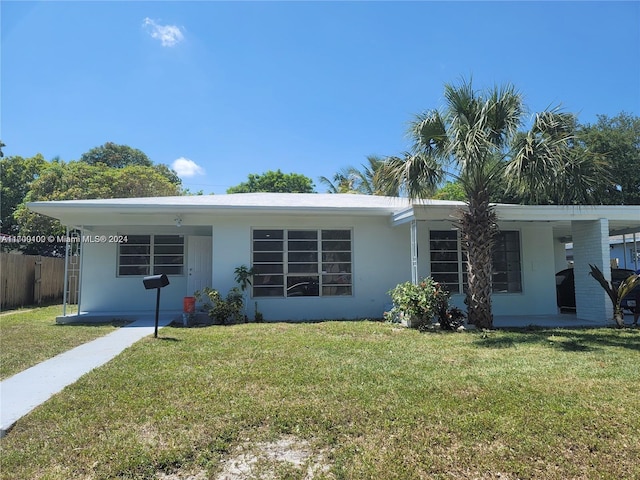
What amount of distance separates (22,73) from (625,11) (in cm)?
1431

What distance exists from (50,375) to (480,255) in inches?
325

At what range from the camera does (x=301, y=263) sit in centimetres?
1192

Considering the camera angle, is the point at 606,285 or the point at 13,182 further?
the point at 13,182

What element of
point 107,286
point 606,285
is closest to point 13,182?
point 107,286

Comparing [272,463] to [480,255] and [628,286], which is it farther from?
[628,286]

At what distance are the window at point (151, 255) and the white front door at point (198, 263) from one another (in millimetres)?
784

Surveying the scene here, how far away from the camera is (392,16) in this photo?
10.0 m

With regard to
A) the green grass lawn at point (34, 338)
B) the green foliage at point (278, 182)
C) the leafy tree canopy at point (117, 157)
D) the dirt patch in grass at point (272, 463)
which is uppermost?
the leafy tree canopy at point (117, 157)

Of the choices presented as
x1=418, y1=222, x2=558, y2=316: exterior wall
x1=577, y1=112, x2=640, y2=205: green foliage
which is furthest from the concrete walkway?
x1=577, y1=112, x2=640, y2=205: green foliage

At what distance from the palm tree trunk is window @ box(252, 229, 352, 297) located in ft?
11.7

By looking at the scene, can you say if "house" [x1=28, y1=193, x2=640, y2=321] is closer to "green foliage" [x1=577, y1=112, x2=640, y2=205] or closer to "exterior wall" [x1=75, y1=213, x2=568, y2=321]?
"exterior wall" [x1=75, y1=213, x2=568, y2=321]

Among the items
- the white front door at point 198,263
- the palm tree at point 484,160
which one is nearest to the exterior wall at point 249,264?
the white front door at point 198,263

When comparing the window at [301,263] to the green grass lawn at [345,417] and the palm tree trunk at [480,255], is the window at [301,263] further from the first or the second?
the green grass lawn at [345,417]

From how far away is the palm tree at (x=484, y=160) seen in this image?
841 centimetres
